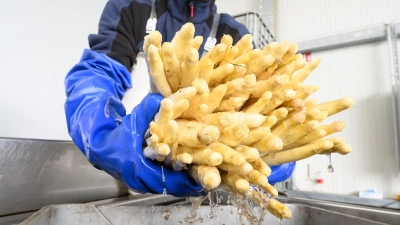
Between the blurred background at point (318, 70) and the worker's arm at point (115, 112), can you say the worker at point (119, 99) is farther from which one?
the blurred background at point (318, 70)

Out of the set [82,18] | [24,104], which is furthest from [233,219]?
[82,18]

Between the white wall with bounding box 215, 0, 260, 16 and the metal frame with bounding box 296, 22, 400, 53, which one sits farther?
the white wall with bounding box 215, 0, 260, 16

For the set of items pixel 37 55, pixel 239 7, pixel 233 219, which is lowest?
pixel 233 219

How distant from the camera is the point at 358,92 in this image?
4.45 feet

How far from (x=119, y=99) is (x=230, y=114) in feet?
1.19

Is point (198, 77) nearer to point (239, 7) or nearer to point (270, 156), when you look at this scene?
point (270, 156)

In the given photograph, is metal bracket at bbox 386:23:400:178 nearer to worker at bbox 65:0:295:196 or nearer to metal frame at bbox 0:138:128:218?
worker at bbox 65:0:295:196

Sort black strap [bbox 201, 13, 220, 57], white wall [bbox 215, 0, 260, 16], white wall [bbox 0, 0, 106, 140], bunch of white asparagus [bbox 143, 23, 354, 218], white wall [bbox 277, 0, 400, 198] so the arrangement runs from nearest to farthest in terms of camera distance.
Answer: bunch of white asparagus [bbox 143, 23, 354, 218]
black strap [bbox 201, 13, 220, 57]
white wall [bbox 0, 0, 106, 140]
white wall [bbox 277, 0, 400, 198]
white wall [bbox 215, 0, 260, 16]

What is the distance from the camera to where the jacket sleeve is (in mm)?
625

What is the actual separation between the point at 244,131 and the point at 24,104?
1.09 m

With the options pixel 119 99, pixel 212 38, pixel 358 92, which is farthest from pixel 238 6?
pixel 119 99

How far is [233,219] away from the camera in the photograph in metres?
0.57

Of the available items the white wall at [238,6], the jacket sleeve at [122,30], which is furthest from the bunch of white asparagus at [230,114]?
the white wall at [238,6]

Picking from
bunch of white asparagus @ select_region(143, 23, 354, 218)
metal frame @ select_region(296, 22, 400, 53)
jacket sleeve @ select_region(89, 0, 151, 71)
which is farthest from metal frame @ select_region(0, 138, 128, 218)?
metal frame @ select_region(296, 22, 400, 53)
